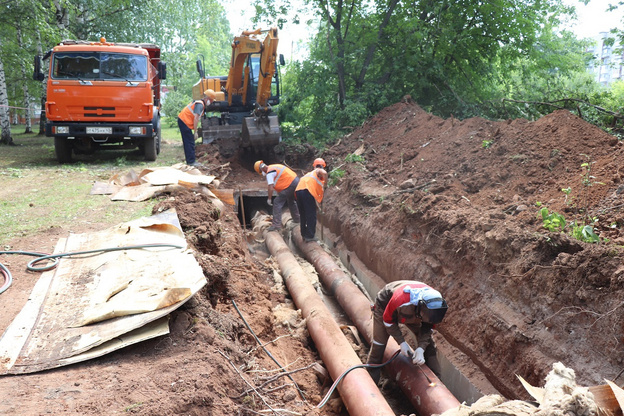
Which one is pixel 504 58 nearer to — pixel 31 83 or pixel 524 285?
pixel 524 285

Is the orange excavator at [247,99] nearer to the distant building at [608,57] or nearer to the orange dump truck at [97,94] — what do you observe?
the orange dump truck at [97,94]

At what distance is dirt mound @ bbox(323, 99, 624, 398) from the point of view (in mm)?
4441

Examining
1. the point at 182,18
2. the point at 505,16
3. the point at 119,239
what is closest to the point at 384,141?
the point at 505,16

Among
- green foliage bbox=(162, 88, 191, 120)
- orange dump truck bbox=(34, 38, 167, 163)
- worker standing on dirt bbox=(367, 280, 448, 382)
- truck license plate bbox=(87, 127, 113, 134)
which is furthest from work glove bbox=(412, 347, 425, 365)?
green foliage bbox=(162, 88, 191, 120)

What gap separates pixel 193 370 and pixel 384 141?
366 inches

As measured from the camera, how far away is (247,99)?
14.6m

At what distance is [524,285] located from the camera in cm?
506

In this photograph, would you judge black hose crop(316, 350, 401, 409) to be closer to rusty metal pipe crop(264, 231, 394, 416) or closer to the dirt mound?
rusty metal pipe crop(264, 231, 394, 416)

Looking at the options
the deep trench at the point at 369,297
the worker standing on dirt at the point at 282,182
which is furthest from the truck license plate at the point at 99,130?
the worker standing on dirt at the point at 282,182

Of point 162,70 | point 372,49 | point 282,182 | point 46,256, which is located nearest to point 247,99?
point 162,70

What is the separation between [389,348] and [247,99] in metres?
10.7

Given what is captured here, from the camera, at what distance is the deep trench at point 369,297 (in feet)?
17.0

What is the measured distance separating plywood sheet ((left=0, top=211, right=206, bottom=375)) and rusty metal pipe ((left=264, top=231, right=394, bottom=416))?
1763mm

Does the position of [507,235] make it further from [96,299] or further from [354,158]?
[354,158]
